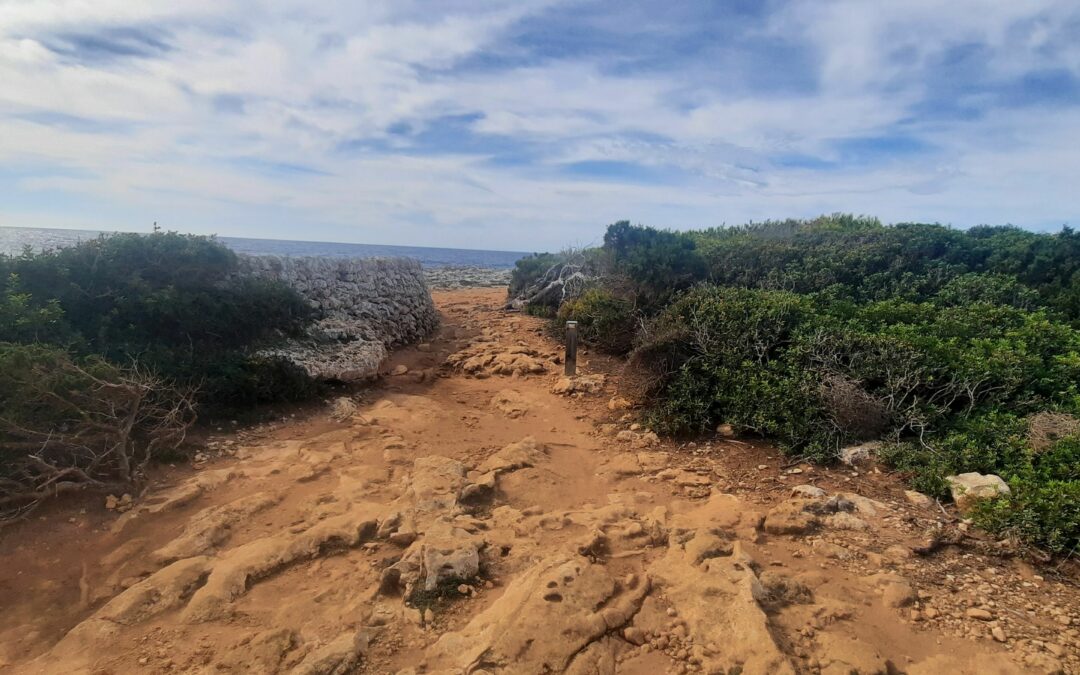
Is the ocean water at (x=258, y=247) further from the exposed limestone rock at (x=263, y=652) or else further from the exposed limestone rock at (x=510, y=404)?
the exposed limestone rock at (x=263, y=652)

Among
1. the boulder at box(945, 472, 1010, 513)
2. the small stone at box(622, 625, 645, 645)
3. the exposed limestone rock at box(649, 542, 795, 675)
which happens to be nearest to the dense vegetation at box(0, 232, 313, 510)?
the small stone at box(622, 625, 645, 645)

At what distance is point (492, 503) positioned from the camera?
4926mm

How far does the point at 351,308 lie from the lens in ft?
33.2

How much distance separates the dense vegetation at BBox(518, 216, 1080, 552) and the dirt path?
1.73 feet

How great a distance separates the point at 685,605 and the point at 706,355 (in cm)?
408

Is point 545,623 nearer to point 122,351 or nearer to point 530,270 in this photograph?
point 122,351

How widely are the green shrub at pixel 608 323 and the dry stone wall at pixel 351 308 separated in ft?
12.9

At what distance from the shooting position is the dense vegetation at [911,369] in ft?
15.2

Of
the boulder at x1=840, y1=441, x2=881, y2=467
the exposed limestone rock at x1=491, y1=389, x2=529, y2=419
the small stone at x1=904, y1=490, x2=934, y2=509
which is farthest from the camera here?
the exposed limestone rock at x1=491, y1=389, x2=529, y2=419

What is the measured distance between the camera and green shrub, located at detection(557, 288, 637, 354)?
10.2 metres

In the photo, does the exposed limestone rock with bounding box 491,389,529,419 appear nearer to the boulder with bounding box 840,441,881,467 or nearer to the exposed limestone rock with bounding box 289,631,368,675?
the boulder with bounding box 840,441,881,467

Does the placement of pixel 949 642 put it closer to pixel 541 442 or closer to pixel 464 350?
pixel 541 442

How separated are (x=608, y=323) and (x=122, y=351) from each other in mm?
7599

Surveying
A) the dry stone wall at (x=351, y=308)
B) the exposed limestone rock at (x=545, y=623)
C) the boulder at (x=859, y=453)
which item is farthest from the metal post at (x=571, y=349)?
the exposed limestone rock at (x=545, y=623)
